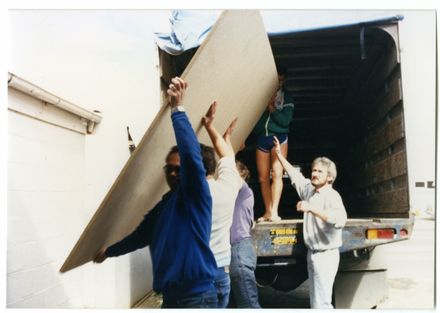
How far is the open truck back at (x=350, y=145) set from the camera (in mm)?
3578

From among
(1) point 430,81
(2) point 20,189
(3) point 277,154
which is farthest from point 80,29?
(1) point 430,81

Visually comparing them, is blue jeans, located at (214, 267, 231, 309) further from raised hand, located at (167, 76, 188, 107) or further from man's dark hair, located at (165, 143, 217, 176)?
raised hand, located at (167, 76, 188, 107)

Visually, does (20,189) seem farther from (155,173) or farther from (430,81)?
(430,81)

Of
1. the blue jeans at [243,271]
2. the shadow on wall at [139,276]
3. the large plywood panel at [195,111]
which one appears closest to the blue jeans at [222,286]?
Answer: the blue jeans at [243,271]

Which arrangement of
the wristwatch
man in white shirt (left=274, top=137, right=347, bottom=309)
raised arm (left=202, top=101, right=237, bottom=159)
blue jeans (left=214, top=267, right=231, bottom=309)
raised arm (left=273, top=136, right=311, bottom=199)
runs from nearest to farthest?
the wristwatch
blue jeans (left=214, top=267, right=231, bottom=309)
raised arm (left=202, top=101, right=237, bottom=159)
man in white shirt (left=274, top=137, right=347, bottom=309)
raised arm (left=273, top=136, right=311, bottom=199)

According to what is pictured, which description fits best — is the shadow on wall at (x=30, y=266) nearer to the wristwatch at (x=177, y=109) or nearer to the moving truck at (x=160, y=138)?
the moving truck at (x=160, y=138)

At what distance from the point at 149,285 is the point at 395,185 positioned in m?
2.50

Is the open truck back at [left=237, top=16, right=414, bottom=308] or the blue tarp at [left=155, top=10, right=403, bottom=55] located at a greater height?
the blue tarp at [left=155, top=10, right=403, bottom=55]

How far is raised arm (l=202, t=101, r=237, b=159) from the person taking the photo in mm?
3369

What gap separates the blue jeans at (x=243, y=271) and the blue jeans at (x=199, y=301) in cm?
66

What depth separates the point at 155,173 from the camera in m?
3.23

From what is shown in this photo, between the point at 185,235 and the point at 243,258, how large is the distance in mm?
933

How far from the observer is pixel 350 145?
226 inches

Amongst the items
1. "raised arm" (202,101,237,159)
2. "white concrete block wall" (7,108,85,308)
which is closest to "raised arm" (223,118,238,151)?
"raised arm" (202,101,237,159)
